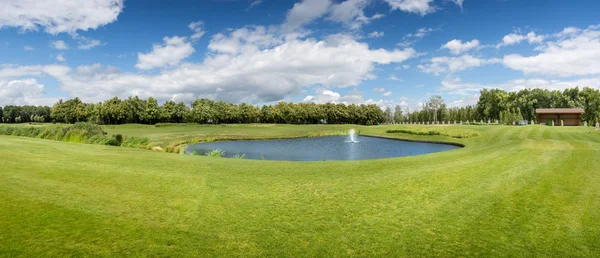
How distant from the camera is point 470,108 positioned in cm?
12300

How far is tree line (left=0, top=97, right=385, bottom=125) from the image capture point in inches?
4107

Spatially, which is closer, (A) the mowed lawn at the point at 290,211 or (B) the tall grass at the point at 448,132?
(A) the mowed lawn at the point at 290,211

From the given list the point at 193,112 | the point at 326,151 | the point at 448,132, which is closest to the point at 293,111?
the point at 193,112

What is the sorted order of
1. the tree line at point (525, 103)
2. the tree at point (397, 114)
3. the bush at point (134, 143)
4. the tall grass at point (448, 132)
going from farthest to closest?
1. the tree at point (397, 114)
2. the tree line at point (525, 103)
3. the tall grass at point (448, 132)
4. the bush at point (134, 143)

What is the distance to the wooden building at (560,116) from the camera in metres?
71.3

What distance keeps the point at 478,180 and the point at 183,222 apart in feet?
32.0

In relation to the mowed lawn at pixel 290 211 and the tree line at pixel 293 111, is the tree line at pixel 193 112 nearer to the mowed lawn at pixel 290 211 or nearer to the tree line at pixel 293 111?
the tree line at pixel 293 111

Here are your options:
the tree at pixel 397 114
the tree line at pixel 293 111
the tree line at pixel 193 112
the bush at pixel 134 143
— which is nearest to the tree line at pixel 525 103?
the tree line at pixel 293 111

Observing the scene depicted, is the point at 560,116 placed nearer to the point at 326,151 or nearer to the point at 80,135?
the point at 326,151

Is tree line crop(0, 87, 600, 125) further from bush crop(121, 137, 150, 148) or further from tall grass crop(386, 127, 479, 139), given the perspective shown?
bush crop(121, 137, 150, 148)

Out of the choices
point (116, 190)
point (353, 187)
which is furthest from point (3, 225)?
point (353, 187)

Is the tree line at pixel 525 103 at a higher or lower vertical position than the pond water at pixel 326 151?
higher

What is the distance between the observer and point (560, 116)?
7306 cm

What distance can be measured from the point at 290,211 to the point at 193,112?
109 m
